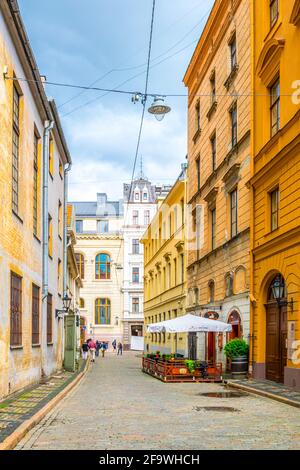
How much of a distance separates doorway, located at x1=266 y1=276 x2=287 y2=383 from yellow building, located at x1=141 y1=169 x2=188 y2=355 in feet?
48.8

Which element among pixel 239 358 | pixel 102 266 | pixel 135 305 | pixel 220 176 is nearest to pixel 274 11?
pixel 220 176

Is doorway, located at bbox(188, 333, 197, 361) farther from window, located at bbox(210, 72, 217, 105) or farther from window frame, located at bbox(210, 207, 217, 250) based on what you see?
window, located at bbox(210, 72, 217, 105)

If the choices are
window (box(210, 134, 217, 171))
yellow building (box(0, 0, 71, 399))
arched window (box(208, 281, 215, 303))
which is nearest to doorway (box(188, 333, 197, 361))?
arched window (box(208, 281, 215, 303))

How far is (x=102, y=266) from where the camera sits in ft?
242

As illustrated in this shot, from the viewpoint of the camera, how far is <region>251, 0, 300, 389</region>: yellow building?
17.4 m

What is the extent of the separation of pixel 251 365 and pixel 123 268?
51.7 metres

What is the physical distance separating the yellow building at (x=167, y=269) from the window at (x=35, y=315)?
16.1m

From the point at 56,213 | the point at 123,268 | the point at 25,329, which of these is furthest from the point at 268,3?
the point at 123,268

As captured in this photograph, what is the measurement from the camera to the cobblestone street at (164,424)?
870cm

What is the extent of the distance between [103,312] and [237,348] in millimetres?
52394

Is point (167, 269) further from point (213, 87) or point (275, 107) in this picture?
point (275, 107)

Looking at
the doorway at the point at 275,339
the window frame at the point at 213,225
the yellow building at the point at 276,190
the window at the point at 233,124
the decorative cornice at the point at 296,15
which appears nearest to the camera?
the decorative cornice at the point at 296,15

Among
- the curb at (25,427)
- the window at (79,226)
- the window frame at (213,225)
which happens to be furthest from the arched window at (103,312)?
the curb at (25,427)

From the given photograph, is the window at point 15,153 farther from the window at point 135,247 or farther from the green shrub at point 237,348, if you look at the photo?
the window at point 135,247
